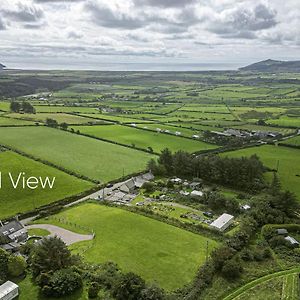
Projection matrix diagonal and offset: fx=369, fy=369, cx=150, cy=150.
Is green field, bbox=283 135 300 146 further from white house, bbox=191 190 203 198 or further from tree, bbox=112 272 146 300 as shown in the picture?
tree, bbox=112 272 146 300

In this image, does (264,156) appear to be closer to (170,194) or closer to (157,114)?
(170,194)

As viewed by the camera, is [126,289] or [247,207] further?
[247,207]

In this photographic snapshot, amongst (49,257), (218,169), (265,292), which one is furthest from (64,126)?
(265,292)

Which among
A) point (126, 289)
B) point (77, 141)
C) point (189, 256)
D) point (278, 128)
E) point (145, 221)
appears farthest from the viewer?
point (278, 128)

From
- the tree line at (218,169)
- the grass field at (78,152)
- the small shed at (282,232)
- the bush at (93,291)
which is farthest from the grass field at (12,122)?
the small shed at (282,232)

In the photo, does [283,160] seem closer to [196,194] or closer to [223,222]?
[196,194]

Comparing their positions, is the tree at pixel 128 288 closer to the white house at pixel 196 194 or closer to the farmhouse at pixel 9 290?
the farmhouse at pixel 9 290

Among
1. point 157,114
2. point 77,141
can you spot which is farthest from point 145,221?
point 157,114
